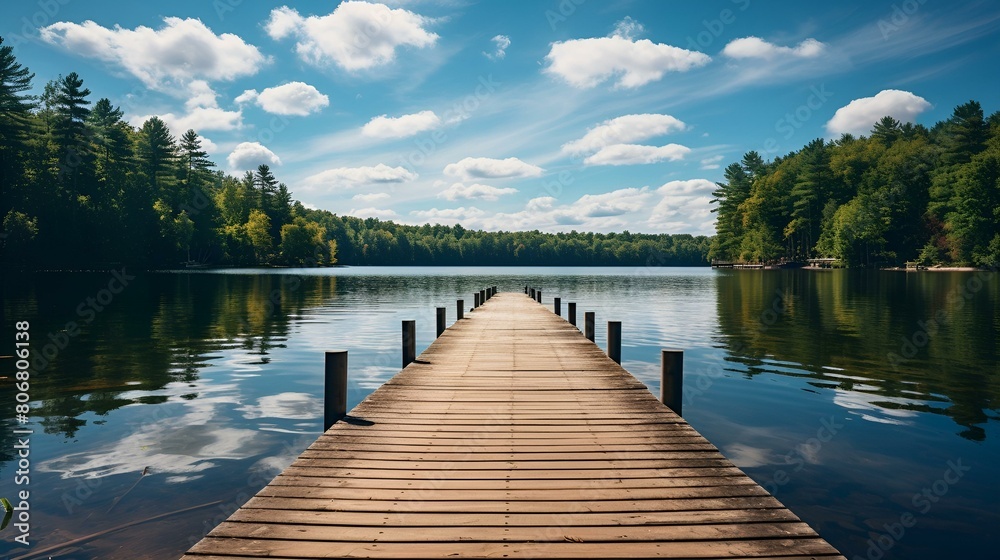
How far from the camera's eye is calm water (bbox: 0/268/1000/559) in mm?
6613

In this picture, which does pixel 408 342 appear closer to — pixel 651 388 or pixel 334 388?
pixel 334 388

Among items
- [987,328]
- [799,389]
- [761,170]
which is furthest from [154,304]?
[761,170]

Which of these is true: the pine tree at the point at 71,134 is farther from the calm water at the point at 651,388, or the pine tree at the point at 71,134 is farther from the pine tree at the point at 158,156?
the calm water at the point at 651,388

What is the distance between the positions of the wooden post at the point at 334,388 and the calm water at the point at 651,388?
1.37 metres

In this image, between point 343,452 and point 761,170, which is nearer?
point 343,452

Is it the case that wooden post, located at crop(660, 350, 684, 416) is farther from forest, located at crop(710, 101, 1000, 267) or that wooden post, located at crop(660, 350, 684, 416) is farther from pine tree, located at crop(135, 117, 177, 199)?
pine tree, located at crop(135, 117, 177, 199)

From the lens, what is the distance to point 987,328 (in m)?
21.9

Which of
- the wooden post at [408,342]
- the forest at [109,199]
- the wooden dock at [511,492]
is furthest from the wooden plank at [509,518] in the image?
the forest at [109,199]

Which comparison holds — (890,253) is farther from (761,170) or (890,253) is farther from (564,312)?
(564,312)

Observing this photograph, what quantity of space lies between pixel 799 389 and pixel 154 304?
33060 mm

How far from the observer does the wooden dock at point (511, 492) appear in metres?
4.11

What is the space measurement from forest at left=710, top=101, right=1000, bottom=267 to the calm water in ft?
206

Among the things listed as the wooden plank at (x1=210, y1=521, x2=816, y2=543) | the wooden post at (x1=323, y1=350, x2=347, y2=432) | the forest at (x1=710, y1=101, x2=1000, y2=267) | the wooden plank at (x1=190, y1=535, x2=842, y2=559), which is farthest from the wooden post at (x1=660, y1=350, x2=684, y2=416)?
the forest at (x1=710, y1=101, x2=1000, y2=267)

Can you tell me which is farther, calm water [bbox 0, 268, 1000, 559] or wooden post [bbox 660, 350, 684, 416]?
wooden post [bbox 660, 350, 684, 416]
